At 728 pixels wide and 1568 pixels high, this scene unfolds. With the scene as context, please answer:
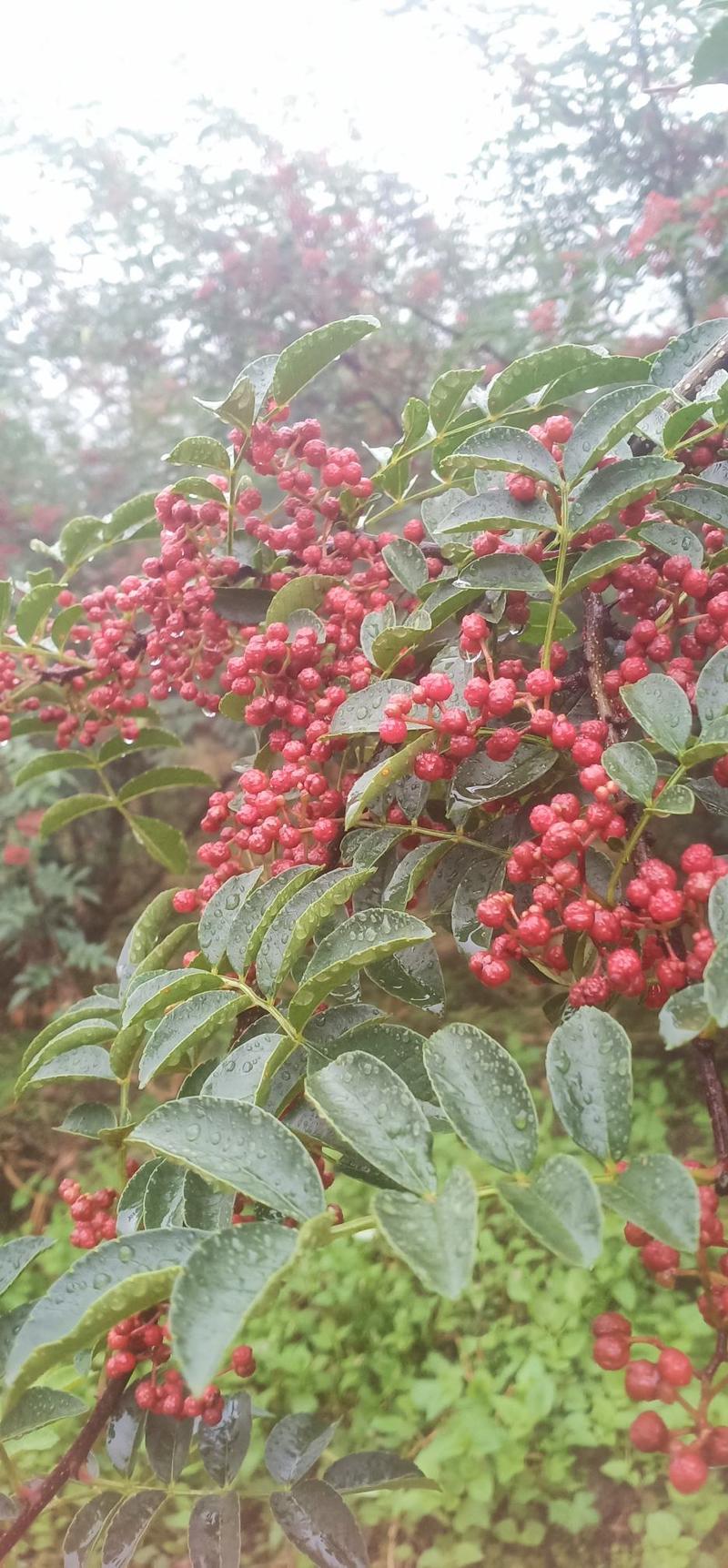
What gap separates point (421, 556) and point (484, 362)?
1776 mm

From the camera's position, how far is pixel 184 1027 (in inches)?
21.6

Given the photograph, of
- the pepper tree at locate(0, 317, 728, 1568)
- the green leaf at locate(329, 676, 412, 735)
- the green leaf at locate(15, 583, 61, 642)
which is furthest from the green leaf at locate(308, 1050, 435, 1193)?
the green leaf at locate(15, 583, 61, 642)

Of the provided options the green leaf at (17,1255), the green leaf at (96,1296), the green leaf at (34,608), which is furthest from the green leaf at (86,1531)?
the green leaf at (34,608)

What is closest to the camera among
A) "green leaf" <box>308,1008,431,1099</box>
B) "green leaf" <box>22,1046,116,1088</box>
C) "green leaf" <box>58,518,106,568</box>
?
"green leaf" <box>308,1008,431,1099</box>

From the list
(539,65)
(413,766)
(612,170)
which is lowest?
(413,766)

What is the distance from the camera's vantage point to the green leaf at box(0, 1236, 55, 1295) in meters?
0.61

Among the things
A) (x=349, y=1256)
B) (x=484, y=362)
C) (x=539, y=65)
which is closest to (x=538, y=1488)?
(x=349, y=1256)

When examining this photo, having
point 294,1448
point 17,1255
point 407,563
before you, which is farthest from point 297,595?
point 294,1448

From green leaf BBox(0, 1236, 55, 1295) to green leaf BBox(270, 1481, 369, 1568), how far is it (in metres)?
Result: 0.32

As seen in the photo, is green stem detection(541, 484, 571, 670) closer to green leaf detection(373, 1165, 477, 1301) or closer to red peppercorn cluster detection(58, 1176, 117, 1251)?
green leaf detection(373, 1165, 477, 1301)

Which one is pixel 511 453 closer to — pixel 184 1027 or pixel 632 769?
pixel 632 769

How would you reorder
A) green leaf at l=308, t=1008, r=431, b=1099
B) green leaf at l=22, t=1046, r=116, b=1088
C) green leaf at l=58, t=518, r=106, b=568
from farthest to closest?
green leaf at l=58, t=518, r=106, b=568, green leaf at l=22, t=1046, r=116, b=1088, green leaf at l=308, t=1008, r=431, b=1099

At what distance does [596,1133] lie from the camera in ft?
1.53

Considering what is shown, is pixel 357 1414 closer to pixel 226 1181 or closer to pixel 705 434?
pixel 226 1181
